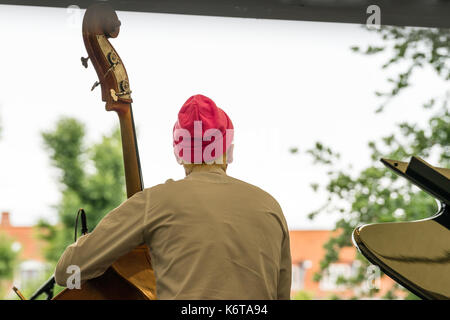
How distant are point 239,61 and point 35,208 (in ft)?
16.5

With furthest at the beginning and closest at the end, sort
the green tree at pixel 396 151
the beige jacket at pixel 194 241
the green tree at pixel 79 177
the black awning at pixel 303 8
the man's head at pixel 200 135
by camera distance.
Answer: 1. the green tree at pixel 79 177
2. the green tree at pixel 396 151
3. the black awning at pixel 303 8
4. the man's head at pixel 200 135
5. the beige jacket at pixel 194 241

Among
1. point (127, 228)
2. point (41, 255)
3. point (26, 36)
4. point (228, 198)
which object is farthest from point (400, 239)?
point (41, 255)

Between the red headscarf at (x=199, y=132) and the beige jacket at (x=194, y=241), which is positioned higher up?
the red headscarf at (x=199, y=132)

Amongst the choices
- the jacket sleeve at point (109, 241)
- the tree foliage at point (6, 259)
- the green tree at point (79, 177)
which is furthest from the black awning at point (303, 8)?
the tree foliage at point (6, 259)

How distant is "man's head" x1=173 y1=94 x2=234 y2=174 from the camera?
151cm

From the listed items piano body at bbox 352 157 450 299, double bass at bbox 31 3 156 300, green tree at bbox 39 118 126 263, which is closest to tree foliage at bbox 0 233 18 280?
green tree at bbox 39 118 126 263

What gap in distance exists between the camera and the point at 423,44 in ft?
17.1

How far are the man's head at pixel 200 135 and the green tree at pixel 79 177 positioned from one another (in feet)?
27.2

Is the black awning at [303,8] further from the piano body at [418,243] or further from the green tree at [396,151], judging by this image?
the piano body at [418,243]

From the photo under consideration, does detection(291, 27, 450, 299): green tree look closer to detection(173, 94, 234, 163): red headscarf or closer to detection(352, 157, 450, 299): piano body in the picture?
detection(352, 157, 450, 299): piano body

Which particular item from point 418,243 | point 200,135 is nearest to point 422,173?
point 418,243

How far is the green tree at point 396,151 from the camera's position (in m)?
5.11

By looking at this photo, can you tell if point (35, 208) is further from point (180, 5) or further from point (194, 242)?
point (194, 242)

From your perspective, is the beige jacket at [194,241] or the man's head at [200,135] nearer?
the beige jacket at [194,241]
